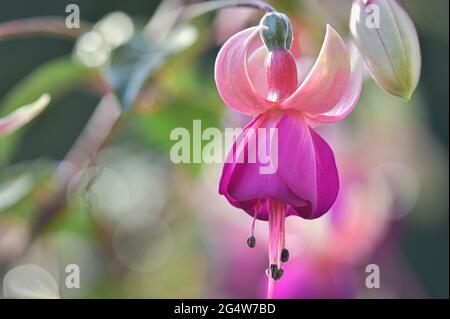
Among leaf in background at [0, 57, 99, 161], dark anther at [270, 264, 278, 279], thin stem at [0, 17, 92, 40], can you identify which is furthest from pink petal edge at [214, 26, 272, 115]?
leaf in background at [0, 57, 99, 161]

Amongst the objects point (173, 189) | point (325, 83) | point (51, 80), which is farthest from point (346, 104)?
point (173, 189)

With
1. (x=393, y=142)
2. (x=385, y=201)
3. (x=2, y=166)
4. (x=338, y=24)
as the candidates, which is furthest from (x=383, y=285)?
(x=2, y=166)

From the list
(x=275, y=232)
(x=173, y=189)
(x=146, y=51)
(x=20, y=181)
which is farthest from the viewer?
(x=173, y=189)

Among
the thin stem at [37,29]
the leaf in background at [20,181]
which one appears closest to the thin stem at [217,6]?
the thin stem at [37,29]

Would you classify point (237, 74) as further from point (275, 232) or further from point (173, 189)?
point (173, 189)

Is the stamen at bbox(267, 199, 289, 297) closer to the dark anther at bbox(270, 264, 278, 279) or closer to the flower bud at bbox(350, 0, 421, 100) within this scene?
the dark anther at bbox(270, 264, 278, 279)

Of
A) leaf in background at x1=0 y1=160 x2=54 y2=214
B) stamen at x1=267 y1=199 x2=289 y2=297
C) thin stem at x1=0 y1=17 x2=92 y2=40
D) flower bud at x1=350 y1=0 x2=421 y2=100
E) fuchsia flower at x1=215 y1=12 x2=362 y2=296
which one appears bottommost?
stamen at x1=267 y1=199 x2=289 y2=297
